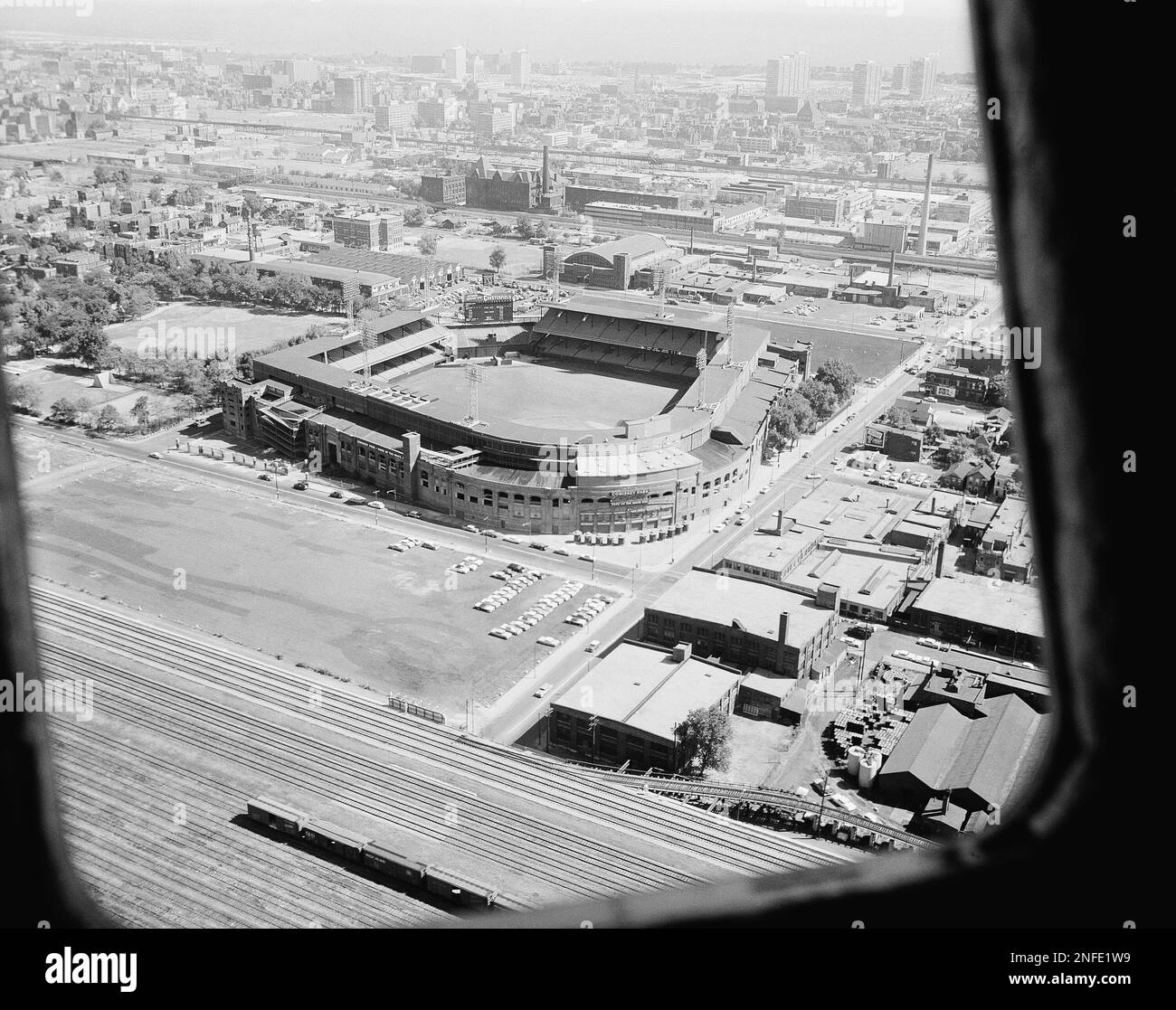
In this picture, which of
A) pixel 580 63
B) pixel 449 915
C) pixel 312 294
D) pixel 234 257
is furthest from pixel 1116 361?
pixel 580 63

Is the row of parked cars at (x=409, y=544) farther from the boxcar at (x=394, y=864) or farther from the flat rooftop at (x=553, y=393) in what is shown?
the boxcar at (x=394, y=864)

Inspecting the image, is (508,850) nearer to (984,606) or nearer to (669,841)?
(669,841)

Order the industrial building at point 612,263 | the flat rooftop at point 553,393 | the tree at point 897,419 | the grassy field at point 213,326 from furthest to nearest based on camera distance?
the industrial building at point 612,263, the grassy field at point 213,326, the tree at point 897,419, the flat rooftop at point 553,393

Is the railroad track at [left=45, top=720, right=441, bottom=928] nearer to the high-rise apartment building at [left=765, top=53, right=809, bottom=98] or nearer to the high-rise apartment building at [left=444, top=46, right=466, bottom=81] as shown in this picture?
the high-rise apartment building at [left=765, top=53, right=809, bottom=98]

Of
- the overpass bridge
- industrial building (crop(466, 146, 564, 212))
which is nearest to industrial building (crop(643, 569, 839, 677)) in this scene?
the overpass bridge

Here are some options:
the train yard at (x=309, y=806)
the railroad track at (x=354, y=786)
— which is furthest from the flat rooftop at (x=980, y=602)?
the railroad track at (x=354, y=786)
